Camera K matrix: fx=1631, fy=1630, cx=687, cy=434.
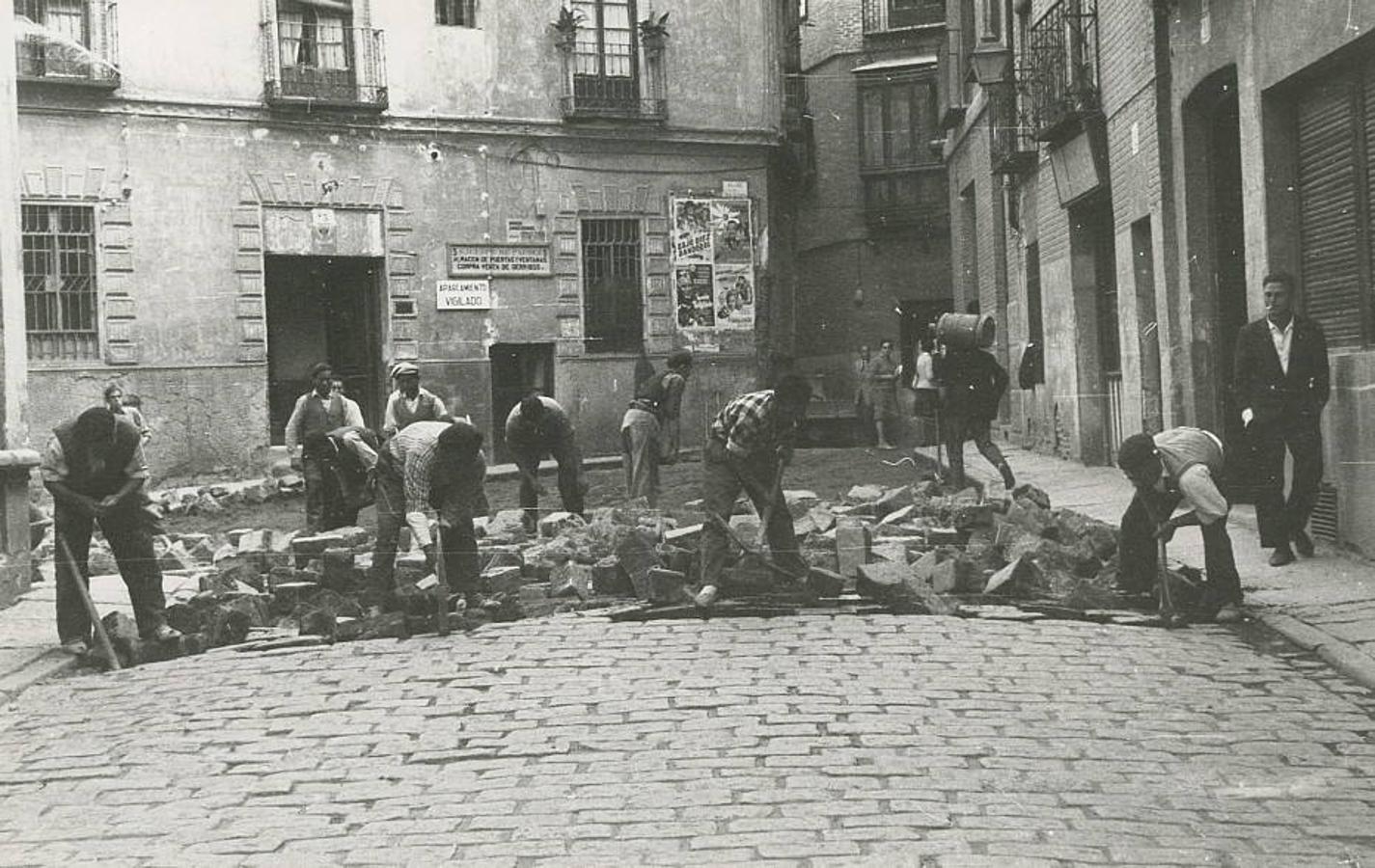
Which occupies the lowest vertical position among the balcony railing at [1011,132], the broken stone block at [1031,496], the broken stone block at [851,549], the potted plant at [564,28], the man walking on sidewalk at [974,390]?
the broken stone block at [851,549]

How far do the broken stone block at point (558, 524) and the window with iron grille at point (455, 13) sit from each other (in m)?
13.1

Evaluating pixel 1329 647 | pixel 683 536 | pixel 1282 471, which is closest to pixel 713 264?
pixel 683 536

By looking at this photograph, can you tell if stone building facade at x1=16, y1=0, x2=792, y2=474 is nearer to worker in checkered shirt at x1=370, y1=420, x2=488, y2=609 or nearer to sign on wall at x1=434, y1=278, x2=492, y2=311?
sign on wall at x1=434, y1=278, x2=492, y2=311

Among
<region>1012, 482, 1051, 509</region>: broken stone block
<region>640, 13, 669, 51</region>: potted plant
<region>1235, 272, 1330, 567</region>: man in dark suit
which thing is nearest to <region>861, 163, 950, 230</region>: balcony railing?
<region>640, 13, 669, 51</region>: potted plant

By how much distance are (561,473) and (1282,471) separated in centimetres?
613

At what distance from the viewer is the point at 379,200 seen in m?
23.6

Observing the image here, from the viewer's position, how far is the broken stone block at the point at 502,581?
403 inches

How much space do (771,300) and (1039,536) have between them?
19.4 metres

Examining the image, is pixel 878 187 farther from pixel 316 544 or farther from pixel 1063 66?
pixel 316 544

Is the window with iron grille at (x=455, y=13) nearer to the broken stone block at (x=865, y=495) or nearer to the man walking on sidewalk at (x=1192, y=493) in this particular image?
the broken stone block at (x=865, y=495)

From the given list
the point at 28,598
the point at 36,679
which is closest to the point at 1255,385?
the point at 36,679

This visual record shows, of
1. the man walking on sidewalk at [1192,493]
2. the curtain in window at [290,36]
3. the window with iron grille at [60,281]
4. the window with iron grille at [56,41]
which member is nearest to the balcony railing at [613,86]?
the curtain in window at [290,36]

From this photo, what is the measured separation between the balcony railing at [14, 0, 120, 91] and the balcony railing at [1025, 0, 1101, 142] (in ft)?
38.8

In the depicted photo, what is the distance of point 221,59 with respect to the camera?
22344mm
